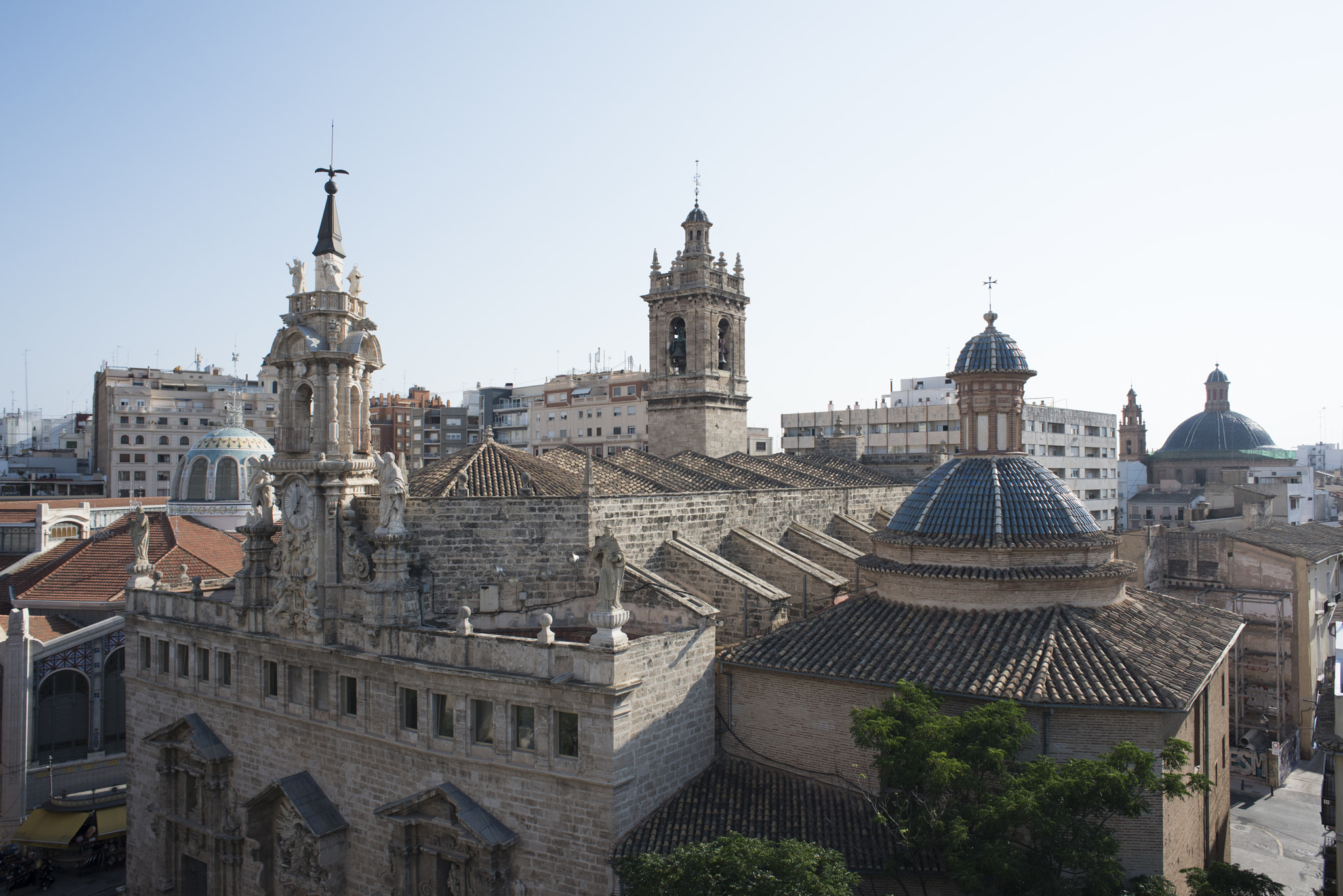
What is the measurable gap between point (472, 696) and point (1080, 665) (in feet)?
36.2

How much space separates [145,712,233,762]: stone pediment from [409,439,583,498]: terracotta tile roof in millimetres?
7928

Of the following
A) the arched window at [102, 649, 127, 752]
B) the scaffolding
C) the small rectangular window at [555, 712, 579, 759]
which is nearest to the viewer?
the small rectangular window at [555, 712, 579, 759]

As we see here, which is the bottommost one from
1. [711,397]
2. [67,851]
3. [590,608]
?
[67,851]

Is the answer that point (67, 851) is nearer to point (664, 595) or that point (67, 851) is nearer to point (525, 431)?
point (664, 595)

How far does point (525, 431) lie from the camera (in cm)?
8069

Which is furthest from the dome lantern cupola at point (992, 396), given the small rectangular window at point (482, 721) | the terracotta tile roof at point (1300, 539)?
the terracotta tile roof at point (1300, 539)

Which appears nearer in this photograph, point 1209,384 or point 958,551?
point 958,551

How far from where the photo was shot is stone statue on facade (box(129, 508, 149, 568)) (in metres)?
24.4

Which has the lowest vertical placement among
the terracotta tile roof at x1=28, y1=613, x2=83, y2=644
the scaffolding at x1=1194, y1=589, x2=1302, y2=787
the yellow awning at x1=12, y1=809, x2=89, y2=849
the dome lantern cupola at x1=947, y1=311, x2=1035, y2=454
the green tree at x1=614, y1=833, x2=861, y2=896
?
the yellow awning at x1=12, y1=809, x2=89, y2=849

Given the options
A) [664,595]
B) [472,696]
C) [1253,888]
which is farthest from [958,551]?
[472,696]

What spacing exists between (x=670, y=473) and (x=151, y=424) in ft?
191

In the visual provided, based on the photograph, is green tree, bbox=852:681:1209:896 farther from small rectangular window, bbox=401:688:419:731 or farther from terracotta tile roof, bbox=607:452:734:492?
terracotta tile roof, bbox=607:452:734:492

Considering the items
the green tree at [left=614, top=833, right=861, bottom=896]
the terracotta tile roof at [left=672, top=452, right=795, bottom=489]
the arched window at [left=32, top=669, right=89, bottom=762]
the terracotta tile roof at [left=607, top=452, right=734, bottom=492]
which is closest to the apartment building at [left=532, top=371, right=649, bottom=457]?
the terracotta tile roof at [left=672, top=452, right=795, bottom=489]

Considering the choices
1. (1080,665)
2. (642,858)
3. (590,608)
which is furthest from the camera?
(590,608)
